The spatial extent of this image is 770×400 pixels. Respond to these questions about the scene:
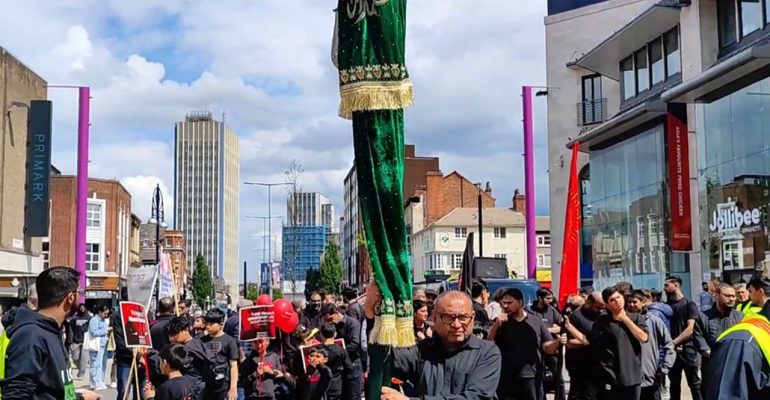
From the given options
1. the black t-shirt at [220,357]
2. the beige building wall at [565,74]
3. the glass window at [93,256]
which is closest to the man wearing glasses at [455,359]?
the black t-shirt at [220,357]

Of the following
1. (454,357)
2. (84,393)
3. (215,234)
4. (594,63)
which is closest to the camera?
(454,357)

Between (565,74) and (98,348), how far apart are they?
80.3 feet

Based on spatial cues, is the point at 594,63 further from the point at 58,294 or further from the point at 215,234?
the point at 215,234

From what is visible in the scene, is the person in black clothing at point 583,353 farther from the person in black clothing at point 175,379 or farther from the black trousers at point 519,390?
the person in black clothing at point 175,379

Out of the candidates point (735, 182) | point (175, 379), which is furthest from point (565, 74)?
point (175, 379)

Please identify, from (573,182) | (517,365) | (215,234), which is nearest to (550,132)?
(573,182)

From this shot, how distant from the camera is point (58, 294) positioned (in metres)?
4.98

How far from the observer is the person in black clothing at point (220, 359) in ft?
31.6

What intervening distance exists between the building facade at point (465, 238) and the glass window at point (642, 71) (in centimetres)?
4991

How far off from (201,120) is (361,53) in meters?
180

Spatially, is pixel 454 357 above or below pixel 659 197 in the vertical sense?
below

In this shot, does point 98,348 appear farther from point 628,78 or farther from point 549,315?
point 628,78

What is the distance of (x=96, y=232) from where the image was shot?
216ft

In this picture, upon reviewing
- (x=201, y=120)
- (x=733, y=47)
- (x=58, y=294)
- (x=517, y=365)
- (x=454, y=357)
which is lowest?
(x=517, y=365)
